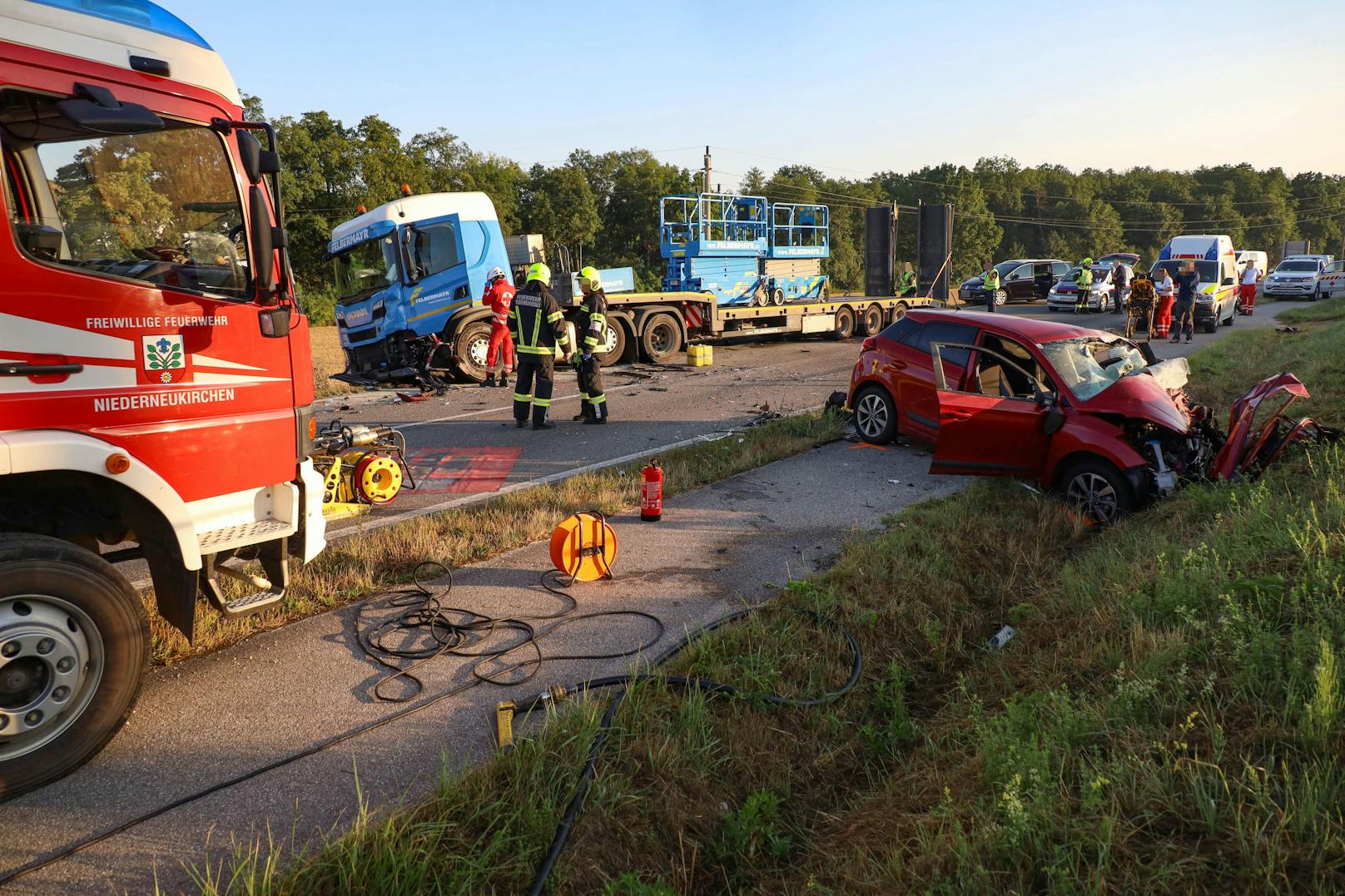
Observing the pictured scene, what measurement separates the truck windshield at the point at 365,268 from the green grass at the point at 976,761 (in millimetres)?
11106

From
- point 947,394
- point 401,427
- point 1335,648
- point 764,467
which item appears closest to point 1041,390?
point 947,394

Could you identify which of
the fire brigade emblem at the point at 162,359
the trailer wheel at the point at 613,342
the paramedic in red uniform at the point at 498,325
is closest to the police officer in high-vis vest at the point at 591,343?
the paramedic in red uniform at the point at 498,325

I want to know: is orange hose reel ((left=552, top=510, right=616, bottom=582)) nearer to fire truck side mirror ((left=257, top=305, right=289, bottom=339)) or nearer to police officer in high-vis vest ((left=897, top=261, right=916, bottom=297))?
fire truck side mirror ((left=257, top=305, right=289, bottom=339))

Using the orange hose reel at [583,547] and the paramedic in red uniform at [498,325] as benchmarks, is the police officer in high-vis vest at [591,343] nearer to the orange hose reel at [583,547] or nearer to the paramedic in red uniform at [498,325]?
the paramedic in red uniform at [498,325]

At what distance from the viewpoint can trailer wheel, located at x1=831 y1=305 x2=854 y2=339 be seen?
69.9 feet

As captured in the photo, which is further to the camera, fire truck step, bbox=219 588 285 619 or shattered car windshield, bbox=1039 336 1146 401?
shattered car windshield, bbox=1039 336 1146 401

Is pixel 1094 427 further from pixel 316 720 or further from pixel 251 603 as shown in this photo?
pixel 251 603

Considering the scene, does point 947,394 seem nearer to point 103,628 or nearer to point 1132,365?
point 1132,365

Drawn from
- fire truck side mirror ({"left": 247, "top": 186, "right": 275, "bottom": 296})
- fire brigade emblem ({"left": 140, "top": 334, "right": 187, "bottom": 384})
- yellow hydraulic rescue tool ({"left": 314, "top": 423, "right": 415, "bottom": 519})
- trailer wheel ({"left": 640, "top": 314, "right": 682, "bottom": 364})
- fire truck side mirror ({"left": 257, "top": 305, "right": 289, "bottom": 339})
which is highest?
fire truck side mirror ({"left": 247, "top": 186, "right": 275, "bottom": 296})

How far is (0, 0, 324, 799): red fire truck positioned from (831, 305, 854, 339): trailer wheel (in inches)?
723

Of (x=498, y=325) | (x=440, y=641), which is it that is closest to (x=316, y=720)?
(x=440, y=641)

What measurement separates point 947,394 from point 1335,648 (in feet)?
13.2

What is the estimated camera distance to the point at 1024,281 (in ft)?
105

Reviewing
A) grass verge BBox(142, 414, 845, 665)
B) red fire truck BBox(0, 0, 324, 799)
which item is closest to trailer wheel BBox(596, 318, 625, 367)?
grass verge BBox(142, 414, 845, 665)
